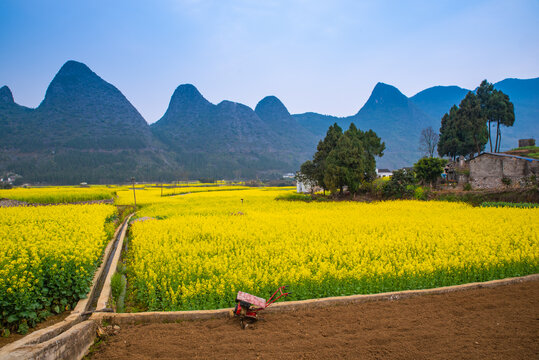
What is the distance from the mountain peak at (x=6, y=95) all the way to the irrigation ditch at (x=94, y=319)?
669 ft

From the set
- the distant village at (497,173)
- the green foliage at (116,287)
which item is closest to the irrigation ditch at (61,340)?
the green foliage at (116,287)

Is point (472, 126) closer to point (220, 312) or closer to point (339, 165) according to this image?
point (339, 165)

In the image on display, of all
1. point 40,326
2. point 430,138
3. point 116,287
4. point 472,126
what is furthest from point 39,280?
point 430,138

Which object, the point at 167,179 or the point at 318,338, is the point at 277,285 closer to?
the point at 318,338

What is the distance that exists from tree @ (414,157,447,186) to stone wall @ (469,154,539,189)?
3.49m

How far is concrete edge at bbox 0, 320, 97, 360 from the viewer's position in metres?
4.06

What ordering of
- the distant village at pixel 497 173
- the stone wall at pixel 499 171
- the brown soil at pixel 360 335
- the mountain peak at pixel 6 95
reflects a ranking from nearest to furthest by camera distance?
the brown soil at pixel 360 335, the distant village at pixel 497 173, the stone wall at pixel 499 171, the mountain peak at pixel 6 95

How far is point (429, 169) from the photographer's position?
34.1 meters

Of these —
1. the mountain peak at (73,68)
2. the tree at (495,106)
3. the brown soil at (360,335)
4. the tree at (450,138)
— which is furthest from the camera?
the mountain peak at (73,68)

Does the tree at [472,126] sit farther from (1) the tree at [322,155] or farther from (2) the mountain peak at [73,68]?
(2) the mountain peak at [73,68]

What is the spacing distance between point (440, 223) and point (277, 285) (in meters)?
12.1

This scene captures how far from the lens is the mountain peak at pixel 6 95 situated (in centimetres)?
15588

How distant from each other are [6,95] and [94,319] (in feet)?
701

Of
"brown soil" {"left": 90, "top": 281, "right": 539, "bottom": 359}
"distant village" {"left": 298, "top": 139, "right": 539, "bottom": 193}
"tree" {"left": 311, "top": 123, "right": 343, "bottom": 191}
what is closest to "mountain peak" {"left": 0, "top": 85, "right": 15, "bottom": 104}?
"tree" {"left": 311, "top": 123, "right": 343, "bottom": 191}
